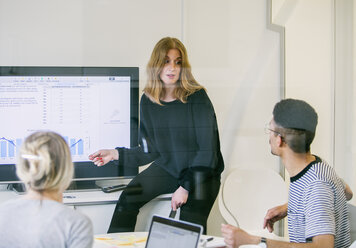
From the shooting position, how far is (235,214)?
10.4 ft

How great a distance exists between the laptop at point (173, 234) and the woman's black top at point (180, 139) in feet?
3.20

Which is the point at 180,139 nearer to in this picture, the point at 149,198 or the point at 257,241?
the point at 149,198

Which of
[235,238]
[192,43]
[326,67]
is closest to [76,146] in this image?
[192,43]

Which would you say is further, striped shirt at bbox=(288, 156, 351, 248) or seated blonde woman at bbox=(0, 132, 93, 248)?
striped shirt at bbox=(288, 156, 351, 248)

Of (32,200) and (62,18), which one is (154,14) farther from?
(32,200)

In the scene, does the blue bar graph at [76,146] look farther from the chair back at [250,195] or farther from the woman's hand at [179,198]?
the chair back at [250,195]

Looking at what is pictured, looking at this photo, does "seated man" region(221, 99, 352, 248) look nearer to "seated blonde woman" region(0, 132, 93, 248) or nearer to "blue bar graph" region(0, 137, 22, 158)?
"seated blonde woman" region(0, 132, 93, 248)

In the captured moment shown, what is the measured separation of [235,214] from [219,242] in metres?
1.04

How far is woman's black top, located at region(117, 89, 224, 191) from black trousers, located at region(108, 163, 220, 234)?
6cm

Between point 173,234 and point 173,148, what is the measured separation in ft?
3.81

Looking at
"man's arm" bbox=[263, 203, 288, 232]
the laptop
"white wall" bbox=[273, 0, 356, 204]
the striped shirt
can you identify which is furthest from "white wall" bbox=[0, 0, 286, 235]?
the laptop

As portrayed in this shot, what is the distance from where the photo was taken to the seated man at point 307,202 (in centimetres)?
208

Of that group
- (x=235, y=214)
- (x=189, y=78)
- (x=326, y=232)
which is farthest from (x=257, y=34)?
(x=326, y=232)

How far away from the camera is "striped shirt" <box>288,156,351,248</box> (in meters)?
2.09
